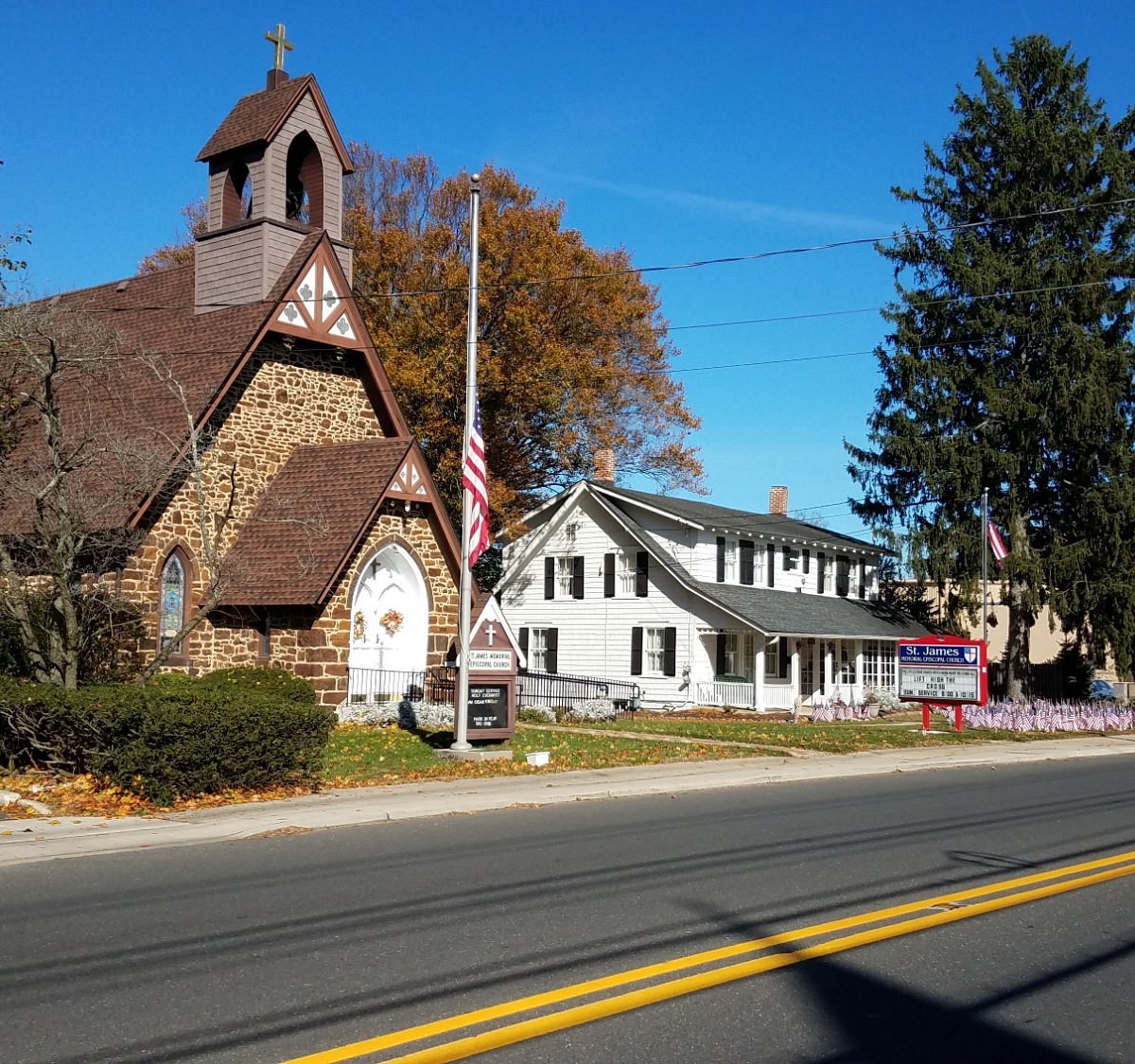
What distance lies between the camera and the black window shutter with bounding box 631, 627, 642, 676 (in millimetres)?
40250

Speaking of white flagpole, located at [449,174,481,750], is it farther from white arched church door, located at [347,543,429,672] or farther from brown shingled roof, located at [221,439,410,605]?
white arched church door, located at [347,543,429,672]

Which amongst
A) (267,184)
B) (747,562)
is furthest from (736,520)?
(267,184)

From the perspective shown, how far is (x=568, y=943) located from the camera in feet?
26.2

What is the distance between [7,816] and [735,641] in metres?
29.0

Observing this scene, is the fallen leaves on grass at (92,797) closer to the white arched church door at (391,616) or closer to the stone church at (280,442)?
the stone church at (280,442)

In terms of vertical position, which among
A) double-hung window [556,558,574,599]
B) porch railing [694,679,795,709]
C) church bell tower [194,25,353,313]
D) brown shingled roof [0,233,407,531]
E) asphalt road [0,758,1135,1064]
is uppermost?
church bell tower [194,25,353,313]

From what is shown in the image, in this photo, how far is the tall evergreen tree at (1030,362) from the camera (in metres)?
40.2

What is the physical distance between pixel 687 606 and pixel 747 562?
363 cm

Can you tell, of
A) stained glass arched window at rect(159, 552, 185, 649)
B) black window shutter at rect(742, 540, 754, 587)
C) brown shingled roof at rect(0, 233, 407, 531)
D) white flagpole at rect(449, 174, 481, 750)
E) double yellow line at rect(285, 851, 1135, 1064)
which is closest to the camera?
double yellow line at rect(285, 851, 1135, 1064)

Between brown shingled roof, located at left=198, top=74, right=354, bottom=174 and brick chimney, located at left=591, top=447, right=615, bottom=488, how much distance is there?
1524 cm

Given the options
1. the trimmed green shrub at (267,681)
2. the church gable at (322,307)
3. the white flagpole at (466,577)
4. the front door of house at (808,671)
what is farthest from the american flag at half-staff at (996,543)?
the trimmed green shrub at (267,681)

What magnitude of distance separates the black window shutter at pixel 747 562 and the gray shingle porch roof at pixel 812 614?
394 millimetres

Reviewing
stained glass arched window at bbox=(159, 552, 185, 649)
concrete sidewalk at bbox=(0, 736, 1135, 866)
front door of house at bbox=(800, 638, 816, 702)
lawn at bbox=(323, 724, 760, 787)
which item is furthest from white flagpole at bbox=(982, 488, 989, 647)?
stained glass arched window at bbox=(159, 552, 185, 649)

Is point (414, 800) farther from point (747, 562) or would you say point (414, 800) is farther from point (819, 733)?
point (747, 562)
